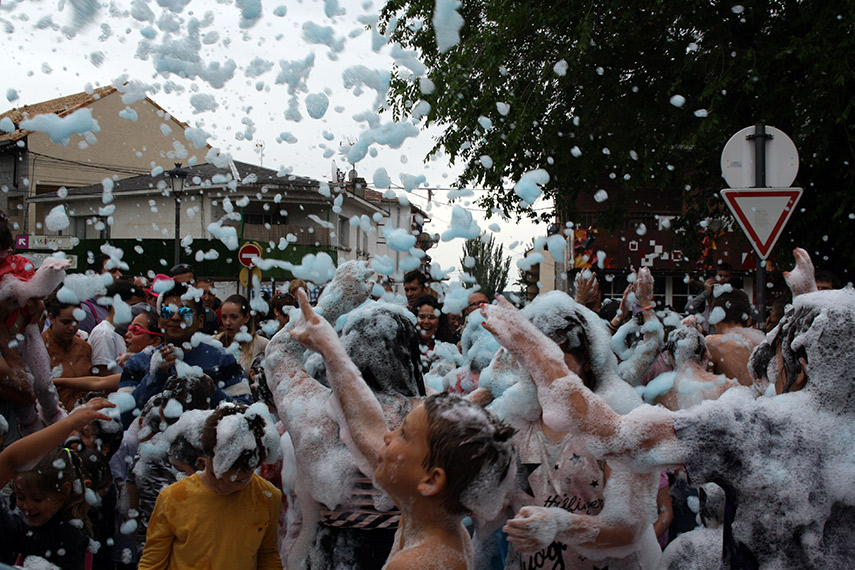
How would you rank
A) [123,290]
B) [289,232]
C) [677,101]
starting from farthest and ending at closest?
[289,232]
[677,101]
[123,290]

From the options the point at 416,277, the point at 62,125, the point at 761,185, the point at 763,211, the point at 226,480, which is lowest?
the point at 226,480

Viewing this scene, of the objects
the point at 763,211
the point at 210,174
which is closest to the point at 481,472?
the point at 763,211

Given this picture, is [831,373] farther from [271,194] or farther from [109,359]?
[271,194]

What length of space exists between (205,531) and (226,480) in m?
0.20

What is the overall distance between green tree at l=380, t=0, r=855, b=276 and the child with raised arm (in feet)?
22.1

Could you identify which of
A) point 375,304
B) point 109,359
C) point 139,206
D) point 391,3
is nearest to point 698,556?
point 375,304

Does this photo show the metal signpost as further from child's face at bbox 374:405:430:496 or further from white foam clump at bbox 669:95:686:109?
child's face at bbox 374:405:430:496

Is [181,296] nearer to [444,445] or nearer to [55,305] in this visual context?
[55,305]

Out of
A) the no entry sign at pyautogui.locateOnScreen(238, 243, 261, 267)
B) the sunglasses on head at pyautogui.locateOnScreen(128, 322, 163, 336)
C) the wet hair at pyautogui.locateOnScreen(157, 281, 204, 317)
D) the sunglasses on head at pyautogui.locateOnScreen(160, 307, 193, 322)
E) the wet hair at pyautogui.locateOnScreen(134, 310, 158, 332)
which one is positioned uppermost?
the no entry sign at pyautogui.locateOnScreen(238, 243, 261, 267)

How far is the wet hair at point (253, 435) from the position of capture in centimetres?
290

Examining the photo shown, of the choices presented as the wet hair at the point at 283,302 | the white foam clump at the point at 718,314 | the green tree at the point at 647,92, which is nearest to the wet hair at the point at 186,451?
the wet hair at the point at 283,302

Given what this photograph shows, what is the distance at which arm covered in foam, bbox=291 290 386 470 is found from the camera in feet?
7.39

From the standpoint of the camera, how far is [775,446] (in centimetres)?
185

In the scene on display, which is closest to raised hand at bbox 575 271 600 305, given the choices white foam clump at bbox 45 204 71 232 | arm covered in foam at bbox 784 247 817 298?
arm covered in foam at bbox 784 247 817 298
